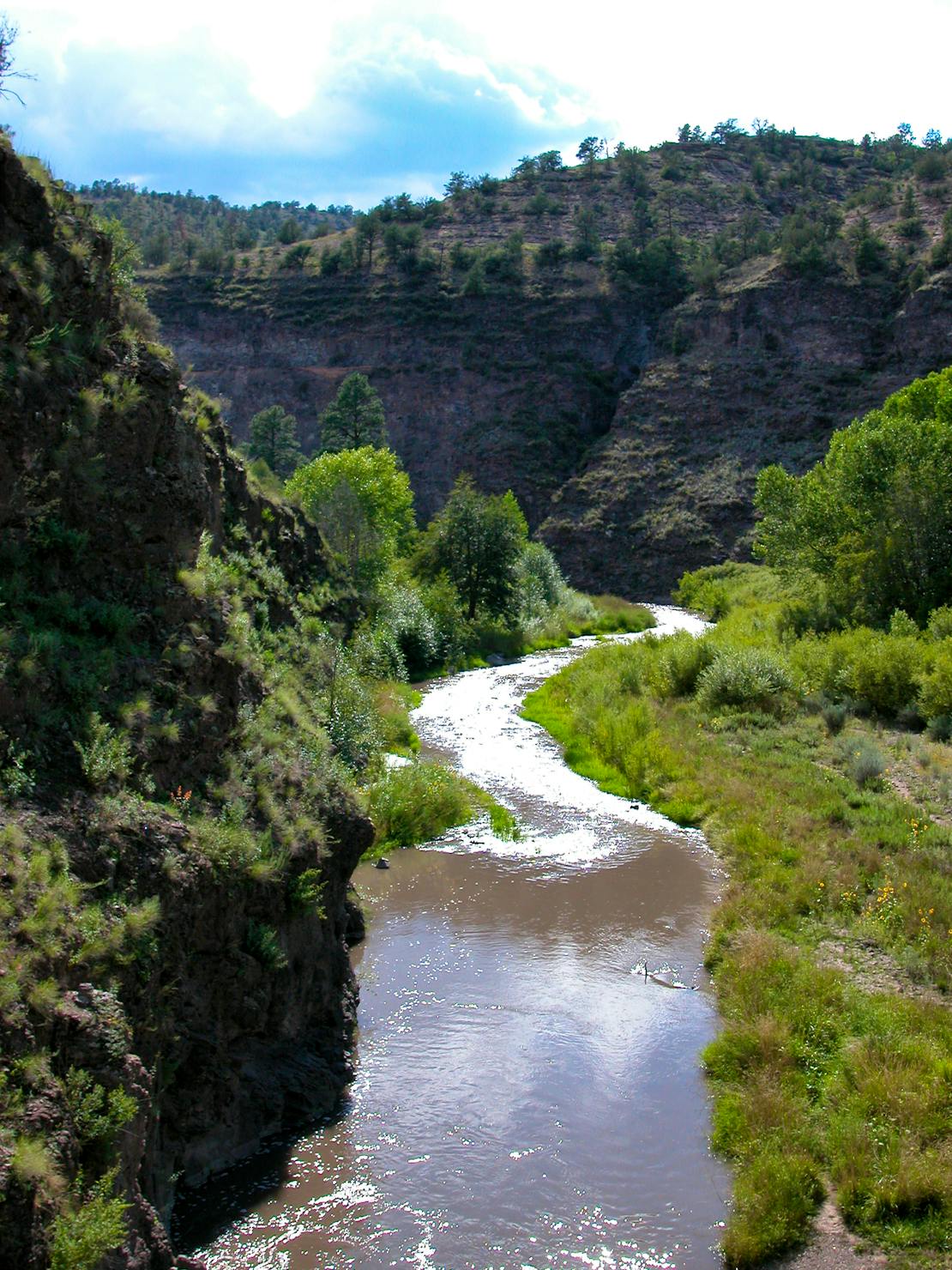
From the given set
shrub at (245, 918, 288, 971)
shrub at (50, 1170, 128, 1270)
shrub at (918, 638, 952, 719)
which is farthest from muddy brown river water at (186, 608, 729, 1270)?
shrub at (918, 638, 952, 719)

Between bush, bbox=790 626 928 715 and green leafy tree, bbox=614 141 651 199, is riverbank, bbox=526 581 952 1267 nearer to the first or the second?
bush, bbox=790 626 928 715

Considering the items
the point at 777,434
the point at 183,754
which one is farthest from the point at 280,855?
the point at 777,434

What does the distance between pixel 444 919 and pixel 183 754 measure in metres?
7.13

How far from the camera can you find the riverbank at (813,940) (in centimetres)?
946

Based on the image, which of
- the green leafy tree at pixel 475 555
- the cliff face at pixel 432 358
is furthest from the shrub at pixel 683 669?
the cliff face at pixel 432 358

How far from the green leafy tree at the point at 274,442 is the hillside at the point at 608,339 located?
14.9m

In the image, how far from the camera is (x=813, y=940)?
47.7 ft

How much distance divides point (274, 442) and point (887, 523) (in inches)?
1486

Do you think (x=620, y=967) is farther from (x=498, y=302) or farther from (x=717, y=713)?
(x=498, y=302)

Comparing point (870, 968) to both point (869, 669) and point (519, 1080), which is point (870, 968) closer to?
point (519, 1080)

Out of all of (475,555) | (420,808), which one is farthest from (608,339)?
(420,808)

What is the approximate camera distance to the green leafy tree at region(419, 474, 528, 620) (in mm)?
48125

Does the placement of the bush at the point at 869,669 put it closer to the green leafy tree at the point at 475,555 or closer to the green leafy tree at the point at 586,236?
the green leafy tree at the point at 475,555

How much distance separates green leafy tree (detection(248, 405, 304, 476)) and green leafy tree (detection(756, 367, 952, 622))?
Answer: 109 feet
